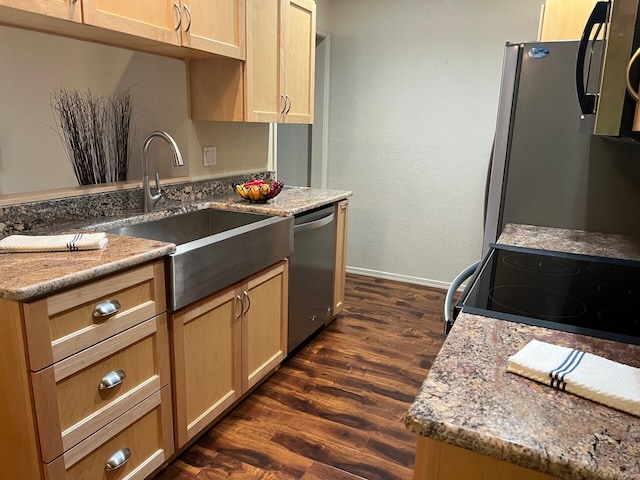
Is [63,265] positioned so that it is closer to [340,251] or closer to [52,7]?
[52,7]

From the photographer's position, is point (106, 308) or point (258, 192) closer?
point (106, 308)

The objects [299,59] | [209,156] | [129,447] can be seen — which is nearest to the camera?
[129,447]

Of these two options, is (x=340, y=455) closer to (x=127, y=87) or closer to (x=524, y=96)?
(x=524, y=96)

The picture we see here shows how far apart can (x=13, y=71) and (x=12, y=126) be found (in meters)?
0.28

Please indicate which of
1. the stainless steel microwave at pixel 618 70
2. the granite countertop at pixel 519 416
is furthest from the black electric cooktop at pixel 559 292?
the stainless steel microwave at pixel 618 70

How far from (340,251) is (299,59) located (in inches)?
Answer: 47.0

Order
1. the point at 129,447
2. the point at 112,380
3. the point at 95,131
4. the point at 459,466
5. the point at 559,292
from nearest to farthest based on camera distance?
1. the point at 459,466
2. the point at 559,292
3. the point at 112,380
4. the point at 129,447
5. the point at 95,131

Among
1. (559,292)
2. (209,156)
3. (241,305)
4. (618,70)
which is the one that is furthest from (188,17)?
(559,292)

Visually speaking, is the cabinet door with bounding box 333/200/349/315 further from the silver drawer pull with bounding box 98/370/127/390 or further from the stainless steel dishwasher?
the silver drawer pull with bounding box 98/370/127/390

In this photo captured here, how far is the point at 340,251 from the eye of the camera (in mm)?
3076

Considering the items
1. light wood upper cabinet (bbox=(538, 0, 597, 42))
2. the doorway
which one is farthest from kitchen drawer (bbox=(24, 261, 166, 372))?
the doorway

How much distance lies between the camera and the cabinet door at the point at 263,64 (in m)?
2.35

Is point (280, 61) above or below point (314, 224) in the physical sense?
above

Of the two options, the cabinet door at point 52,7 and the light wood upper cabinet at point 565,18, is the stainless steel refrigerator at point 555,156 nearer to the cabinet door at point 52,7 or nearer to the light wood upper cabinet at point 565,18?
the light wood upper cabinet at point 565,18
